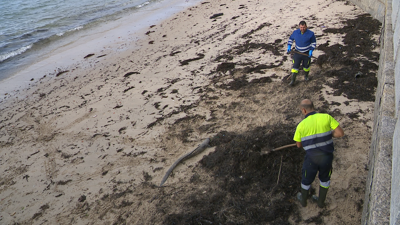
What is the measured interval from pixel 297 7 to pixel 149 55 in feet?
27.2

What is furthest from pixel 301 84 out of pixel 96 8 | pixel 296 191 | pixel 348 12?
pixel 96 8

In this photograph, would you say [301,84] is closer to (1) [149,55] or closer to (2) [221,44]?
(2) [221,44]

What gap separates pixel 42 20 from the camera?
19844 mm

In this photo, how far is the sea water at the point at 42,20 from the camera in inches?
572

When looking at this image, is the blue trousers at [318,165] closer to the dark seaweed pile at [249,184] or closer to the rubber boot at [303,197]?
the rubber boot at [303,197]

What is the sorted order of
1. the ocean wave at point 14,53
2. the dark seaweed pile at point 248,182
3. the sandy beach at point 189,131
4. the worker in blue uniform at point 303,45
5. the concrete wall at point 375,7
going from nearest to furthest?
the dark seaweed pile at point 248,182
the sandy beach at point 189,131
the worker in blue uniform at point 303,45
the concrete wall at point 375,7
the ocean wave at point 14,53

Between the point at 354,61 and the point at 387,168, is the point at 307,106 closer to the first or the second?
the point at 387,168

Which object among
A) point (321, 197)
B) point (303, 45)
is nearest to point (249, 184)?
point (321, 197)

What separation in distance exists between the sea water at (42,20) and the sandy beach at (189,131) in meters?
4.35

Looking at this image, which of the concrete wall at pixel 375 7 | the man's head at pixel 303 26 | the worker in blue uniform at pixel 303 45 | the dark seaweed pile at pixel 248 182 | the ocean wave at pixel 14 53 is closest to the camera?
the dark seaweed pile at pixel 248 182

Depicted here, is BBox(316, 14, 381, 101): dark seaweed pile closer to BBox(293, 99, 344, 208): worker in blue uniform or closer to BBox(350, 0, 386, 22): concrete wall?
BBox(350, 0, 386, 22): concrete wall

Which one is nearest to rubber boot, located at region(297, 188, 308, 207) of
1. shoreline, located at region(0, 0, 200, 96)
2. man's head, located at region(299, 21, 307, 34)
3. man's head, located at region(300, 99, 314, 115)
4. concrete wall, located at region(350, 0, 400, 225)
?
concrete wall, located at region(350, 0, 400, 225)

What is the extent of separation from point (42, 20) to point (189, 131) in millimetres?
18443

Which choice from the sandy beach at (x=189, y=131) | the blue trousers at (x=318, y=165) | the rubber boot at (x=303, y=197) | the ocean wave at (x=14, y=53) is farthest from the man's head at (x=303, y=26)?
the ocean wave at (x=14, y=53)
